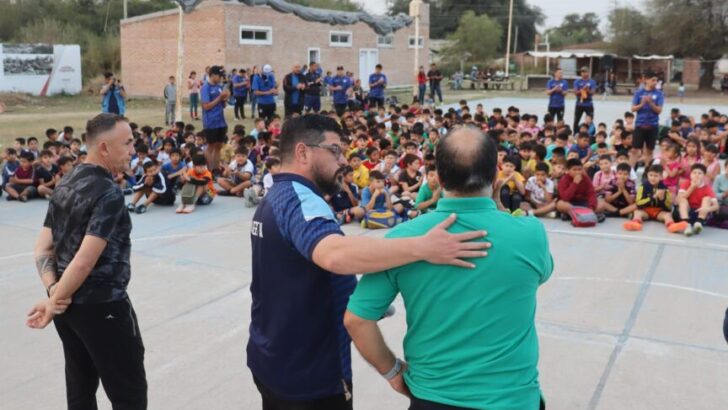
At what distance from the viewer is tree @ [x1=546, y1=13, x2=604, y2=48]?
274ft

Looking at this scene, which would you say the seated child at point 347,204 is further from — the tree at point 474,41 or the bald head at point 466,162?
the tree at point 474,41

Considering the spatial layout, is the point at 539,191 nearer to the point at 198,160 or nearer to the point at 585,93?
the point at 198,160

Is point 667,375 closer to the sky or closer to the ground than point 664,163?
closer to the ground

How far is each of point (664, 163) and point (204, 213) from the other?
6.23 m

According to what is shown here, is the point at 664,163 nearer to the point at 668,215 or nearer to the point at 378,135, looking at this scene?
the point at 668,215

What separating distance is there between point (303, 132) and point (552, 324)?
3.46 m

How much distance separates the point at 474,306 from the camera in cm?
208

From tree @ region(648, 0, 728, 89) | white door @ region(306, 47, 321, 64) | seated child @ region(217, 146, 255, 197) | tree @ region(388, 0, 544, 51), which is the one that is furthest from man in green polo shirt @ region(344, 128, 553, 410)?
tree @ region(388, 0, 544, 51)

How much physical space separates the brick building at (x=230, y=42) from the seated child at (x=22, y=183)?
17.5 m

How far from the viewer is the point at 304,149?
252 centimetres

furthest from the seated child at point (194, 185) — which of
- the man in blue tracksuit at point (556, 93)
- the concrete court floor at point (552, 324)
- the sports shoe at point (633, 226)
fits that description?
the man in blue tracksuit at point (556, 93)

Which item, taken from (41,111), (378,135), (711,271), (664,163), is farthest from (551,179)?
(41,111)

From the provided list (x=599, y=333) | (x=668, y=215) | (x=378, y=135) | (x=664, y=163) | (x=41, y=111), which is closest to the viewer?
(x=599, y=333)

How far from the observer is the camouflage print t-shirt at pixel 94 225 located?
2977 mm
